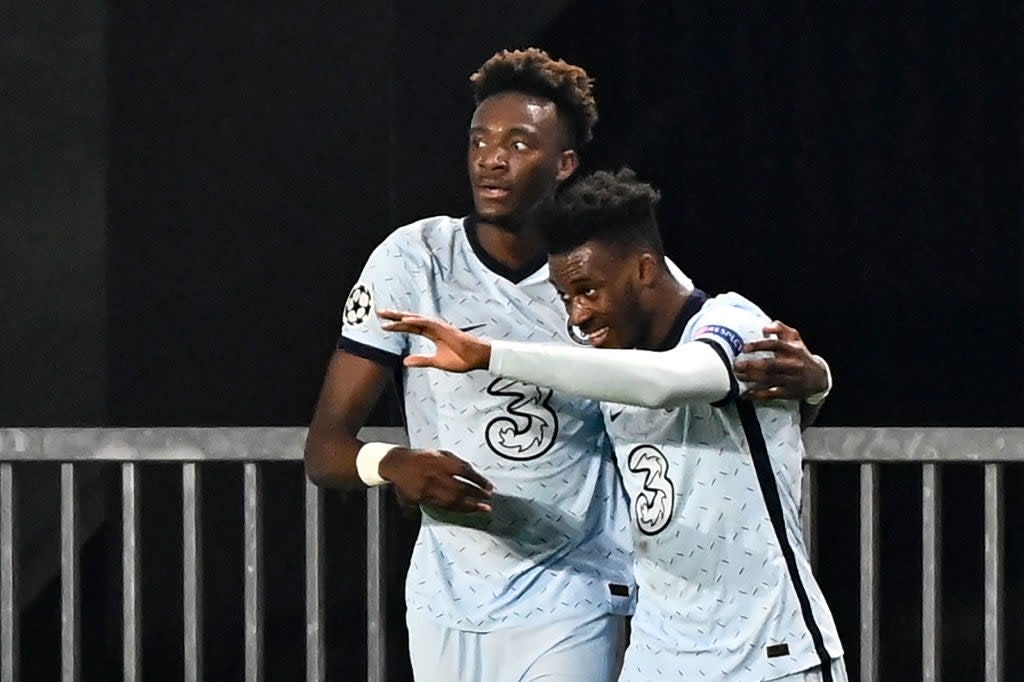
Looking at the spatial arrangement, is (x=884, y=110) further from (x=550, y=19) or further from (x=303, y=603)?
(x=303, y=603)

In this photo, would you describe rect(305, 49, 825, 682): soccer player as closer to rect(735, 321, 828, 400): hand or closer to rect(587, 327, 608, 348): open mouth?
rect(587, 327, 608, 348): open mouth

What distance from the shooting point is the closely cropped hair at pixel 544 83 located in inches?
103

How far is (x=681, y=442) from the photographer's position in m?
2.35

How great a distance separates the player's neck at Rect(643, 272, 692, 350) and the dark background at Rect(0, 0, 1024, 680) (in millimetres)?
1926

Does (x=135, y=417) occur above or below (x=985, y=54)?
below

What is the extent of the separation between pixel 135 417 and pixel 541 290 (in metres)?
2.15

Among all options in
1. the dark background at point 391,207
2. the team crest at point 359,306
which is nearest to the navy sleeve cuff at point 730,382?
the team crest at point 359,306

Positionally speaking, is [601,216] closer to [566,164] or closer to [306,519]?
[566,164]

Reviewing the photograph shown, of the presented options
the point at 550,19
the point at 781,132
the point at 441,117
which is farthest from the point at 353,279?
the point at 781,132

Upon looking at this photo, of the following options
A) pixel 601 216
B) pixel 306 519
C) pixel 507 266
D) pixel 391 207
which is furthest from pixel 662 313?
pixel 391 207

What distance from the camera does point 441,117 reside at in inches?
174

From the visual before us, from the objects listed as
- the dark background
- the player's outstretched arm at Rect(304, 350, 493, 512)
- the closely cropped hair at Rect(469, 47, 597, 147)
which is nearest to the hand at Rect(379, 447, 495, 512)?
the player's outstretched arm at Rect(304, 350, 493, 512)

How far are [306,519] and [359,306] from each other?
0.77 meters

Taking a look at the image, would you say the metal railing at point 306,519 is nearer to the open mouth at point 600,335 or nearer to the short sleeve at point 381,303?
the short sleeve at point 381,303
